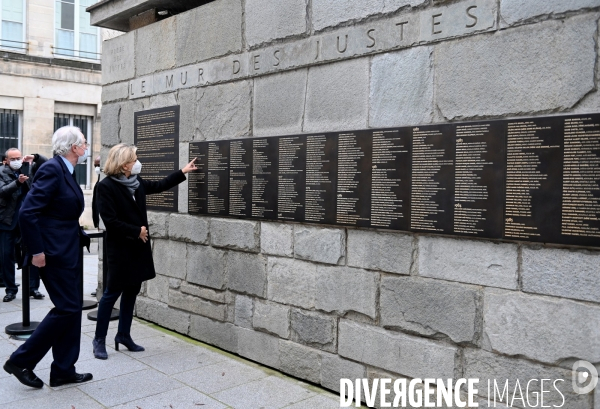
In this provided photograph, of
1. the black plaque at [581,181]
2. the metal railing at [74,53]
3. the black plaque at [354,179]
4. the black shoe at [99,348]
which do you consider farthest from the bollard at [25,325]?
the metal railing at [74,53]

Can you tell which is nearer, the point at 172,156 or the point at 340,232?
the point at 340,232

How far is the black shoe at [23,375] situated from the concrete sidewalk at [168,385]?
7cm

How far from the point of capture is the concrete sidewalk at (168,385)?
4422mm

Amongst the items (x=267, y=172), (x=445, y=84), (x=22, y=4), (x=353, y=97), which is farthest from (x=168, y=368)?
(x=22, y=4)

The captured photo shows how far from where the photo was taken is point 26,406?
4.33m

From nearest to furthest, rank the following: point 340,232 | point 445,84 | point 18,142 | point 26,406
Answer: point 445,84 → point 26,406 → point 340,232 → point 18,142

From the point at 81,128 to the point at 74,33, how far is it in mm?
3414

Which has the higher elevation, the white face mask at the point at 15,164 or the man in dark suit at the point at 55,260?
the white face mask at the point at 15,164

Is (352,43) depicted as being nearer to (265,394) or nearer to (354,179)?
(354,179)

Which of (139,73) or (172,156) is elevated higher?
(139,73)

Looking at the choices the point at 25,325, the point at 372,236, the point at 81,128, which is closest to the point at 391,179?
the point at 372,236

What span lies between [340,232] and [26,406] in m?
2.74

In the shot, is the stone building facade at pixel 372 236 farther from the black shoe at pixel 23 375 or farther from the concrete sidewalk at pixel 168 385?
the black shoe at pixel 23 375

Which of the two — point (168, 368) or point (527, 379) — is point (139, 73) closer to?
point (168, 368)
